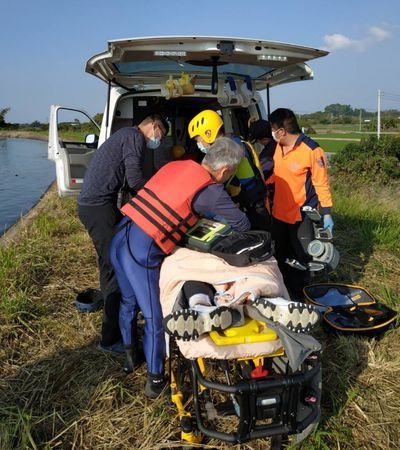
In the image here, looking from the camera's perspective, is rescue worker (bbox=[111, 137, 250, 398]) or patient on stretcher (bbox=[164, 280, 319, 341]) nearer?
patient on stretcher (bbox=[164, 280, 319, 341])

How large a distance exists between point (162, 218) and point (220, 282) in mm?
555

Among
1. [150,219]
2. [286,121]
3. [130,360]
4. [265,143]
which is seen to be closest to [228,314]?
[150,219]

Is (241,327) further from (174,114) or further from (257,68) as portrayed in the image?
(174,114)

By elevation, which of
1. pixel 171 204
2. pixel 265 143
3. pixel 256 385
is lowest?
pixel 256 385

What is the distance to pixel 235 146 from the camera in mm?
2645

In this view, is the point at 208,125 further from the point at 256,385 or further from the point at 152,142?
the point at 256,385

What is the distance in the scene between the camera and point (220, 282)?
229cm

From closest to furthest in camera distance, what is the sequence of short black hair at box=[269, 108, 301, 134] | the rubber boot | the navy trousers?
the navy trousers → the rubber boot → short black hair at box=[269, 108, 301, 134]

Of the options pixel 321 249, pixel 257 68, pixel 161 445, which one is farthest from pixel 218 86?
pixel 161 445

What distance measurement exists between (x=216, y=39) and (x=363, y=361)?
2675mm

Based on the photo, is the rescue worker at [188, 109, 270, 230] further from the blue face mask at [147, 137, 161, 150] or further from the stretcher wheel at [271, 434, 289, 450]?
the stretcher wheel at [271, 434, 289, 450]

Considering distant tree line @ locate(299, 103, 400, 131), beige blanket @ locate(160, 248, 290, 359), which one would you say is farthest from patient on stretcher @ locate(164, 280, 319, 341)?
distant tree line @ locate(299, 103, 400, 131)

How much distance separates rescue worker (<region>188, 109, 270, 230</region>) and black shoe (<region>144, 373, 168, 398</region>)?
4.77 feet

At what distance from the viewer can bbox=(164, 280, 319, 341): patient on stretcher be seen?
194 centimetres
